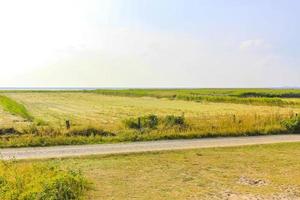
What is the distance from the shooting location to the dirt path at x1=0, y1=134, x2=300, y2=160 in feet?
65.2

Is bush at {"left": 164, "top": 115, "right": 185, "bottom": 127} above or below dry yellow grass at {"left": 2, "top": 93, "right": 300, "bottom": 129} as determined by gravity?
above

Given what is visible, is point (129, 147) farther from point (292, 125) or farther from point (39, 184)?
point (292, 125)

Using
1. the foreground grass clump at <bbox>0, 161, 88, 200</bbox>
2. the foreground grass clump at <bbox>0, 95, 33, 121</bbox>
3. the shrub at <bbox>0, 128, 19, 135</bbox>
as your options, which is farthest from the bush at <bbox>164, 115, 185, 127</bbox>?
the foreground grass clump at <bbox>0, 95, 33, 121</bbox>

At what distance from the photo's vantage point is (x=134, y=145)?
2295 cm

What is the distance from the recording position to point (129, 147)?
22156 millimetres

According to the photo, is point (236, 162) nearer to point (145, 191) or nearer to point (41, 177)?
point (145, 191)

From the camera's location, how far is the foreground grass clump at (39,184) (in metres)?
11.1

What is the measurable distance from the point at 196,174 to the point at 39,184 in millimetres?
6098

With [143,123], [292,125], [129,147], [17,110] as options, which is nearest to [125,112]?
→ [17,110]

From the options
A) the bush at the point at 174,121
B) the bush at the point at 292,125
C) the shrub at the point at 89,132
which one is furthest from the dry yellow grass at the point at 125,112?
the bush at the point at 292,125

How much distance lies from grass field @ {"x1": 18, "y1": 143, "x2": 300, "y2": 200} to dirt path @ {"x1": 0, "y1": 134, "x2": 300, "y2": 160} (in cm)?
130

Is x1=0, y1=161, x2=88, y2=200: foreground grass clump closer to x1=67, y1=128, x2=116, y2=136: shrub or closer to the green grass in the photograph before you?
x1=67, y1=128, x2=116, y2=136: shrub

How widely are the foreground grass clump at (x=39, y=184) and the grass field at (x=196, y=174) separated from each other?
69 cm

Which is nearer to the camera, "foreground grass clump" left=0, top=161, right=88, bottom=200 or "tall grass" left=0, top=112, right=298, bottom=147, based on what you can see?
"foreground grass clump" left=0, top=161, right=88, bottom=200
